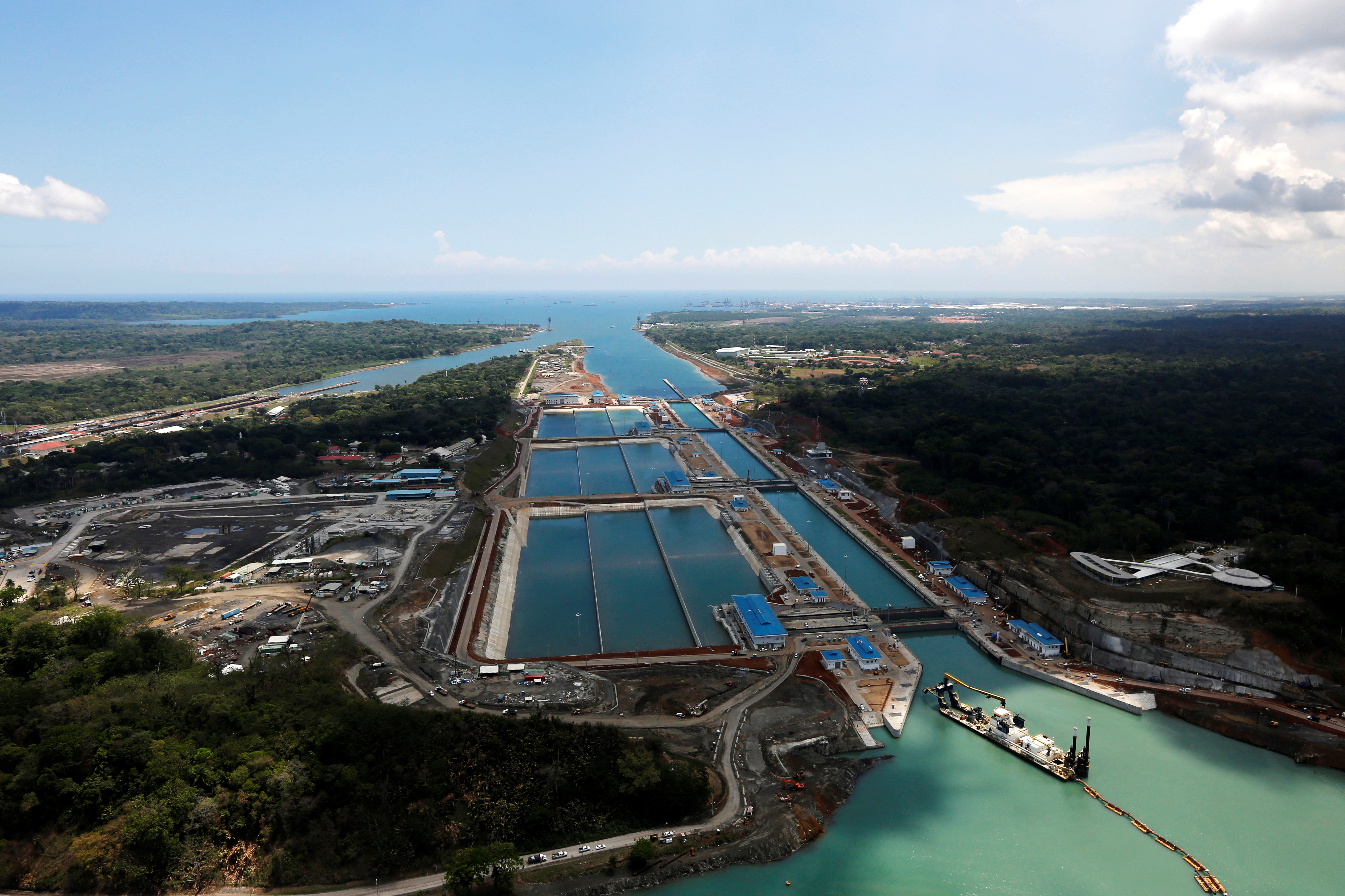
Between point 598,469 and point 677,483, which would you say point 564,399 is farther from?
point 677,483

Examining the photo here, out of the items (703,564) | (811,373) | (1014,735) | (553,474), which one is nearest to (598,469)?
(553,474)

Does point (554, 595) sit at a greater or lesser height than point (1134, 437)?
lesser

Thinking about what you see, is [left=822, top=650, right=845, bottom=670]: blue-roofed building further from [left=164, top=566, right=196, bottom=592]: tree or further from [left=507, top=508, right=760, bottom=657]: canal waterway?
[left=164, top=566, right=196, bottom=592]: tree

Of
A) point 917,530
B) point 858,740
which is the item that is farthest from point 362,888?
point 917,530

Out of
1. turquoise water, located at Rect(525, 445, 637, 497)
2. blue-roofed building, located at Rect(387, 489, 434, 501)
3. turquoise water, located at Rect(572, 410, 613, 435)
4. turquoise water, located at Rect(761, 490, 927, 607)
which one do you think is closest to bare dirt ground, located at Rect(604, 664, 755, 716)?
turquoise water, located at Rect(761, 490, 927, 607)

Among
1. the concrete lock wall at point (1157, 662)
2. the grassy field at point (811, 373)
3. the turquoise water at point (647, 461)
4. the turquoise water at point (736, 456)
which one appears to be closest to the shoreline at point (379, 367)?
the turquoise water at point (647, 461)

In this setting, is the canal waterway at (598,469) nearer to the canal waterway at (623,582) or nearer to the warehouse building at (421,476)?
the canal waterway at (623,582)
